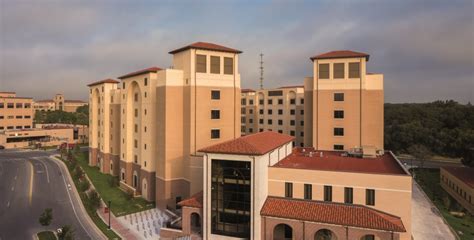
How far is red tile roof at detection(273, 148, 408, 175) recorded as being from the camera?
3001 cm

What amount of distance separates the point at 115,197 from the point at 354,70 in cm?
3739

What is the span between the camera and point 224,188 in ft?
92.5

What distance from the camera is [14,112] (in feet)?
314

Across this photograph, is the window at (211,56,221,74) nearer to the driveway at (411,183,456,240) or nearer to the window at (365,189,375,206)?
the window at (365,189,375,206)

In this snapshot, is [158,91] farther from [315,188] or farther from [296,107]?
[296,107]

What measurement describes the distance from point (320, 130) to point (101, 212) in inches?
1219

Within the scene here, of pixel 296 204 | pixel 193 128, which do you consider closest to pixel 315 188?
pixel 296 204

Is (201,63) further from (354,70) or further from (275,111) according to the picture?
(275,111)

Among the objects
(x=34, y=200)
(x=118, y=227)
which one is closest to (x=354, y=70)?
(x=118, y=227)

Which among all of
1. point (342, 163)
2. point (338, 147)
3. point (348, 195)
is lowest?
point (348, 195)

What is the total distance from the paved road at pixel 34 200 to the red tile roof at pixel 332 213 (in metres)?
17.8

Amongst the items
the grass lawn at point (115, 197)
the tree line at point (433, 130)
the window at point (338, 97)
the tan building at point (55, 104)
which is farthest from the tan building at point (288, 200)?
the tan building at point (55, 104)

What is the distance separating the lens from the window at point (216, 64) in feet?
129

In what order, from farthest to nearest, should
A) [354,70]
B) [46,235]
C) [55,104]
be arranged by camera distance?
1. [55,104]
2. [354,70]
3. [46,235]
